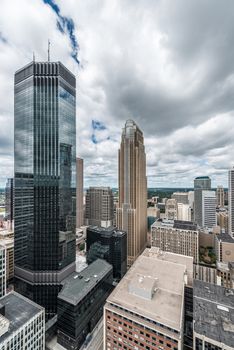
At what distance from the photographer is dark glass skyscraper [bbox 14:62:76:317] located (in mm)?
83438

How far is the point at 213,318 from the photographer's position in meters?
44.0

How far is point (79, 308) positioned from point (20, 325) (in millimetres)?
21250

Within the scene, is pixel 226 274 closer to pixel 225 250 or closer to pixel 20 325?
pixel 225 250

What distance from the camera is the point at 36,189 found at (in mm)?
85688

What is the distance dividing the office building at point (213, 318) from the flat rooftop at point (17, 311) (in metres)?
50.4

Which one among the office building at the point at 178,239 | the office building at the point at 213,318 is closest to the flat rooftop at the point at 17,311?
the office building at the point at 213,318

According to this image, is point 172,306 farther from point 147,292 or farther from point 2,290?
point 2,290

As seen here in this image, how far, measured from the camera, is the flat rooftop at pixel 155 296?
148 feet

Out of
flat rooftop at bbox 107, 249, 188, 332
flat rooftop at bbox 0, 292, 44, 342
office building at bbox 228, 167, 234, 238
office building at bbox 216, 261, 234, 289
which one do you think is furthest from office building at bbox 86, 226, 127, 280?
office building at bbox 228, 167, 234, 238

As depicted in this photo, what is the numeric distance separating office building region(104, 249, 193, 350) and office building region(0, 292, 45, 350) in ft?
76.7

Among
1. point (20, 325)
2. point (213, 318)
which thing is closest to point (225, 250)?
point (213, 318)

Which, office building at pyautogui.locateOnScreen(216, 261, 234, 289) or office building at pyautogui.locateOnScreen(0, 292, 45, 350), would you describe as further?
office building at pyautogui.locateOnScreen(216, 261, 234, 289)

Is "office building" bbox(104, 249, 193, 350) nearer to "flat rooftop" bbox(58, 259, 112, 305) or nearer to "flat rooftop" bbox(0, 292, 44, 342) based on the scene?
"flat rooftop" bbox(58, 259, 112, 305)

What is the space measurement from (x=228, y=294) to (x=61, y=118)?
107731mm
